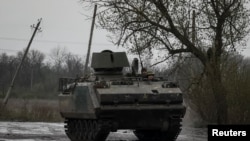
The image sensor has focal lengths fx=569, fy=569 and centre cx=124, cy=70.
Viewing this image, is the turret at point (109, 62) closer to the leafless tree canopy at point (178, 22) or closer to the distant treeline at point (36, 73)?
the leafless tree canopy at point (178, 22)

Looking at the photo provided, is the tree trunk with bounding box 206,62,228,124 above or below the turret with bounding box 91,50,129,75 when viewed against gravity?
below

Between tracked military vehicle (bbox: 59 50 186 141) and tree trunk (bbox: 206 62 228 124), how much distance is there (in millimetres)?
4705

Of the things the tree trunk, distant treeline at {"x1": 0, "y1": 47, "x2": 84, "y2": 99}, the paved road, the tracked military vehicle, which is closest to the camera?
the tracked military vehicle

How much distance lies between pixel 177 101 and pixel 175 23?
243 inches

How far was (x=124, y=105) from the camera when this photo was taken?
14008 mm

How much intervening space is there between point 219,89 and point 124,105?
679 centimetres

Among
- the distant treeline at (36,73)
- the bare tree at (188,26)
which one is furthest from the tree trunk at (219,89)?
the distant treeline at (36,73)

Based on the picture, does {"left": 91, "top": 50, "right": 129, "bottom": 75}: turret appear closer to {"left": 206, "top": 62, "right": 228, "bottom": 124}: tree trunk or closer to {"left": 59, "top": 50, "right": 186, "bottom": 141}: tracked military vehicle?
{"left": 59, "top": 50, "right": 186, "bottom": 141}: tracked military vehicle

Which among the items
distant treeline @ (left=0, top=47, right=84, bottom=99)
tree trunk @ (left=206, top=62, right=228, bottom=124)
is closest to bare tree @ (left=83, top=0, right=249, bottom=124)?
tree trunk @ (left=206, top=62, right=228, bottom=124)

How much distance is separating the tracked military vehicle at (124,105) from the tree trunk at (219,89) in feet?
15.4

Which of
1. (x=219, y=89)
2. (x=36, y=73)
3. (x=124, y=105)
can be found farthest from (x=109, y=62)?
A: (x=36, y=73)

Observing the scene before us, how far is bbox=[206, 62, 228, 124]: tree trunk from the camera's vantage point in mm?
19703

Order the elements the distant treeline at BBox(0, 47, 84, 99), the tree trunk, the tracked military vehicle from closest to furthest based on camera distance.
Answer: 1. the tracked military vehicle
2. the tree trunk
3. the distant treeline at BBox(0, 47, 84, 99)

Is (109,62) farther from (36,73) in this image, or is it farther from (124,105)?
(36,73)
